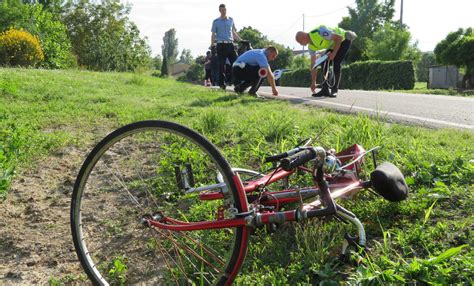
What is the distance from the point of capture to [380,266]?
2.23 m

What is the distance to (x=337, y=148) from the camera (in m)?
3.54

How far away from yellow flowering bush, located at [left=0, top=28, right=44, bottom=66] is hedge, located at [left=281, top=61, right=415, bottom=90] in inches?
662

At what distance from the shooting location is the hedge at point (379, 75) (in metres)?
25.0

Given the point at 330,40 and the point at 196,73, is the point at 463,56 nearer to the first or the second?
the point at 330,40

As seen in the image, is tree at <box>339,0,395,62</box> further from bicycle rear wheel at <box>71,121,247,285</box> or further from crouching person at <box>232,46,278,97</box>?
bicycle rear wheel at <box>71,121,247,285</box>

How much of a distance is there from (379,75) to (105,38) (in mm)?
16053

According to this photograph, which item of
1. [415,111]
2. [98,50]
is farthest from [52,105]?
[98,50]

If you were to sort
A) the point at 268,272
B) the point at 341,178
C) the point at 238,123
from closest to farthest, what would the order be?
1. the point at 268,272
2. the point at 341,178
3. the point at 238,123

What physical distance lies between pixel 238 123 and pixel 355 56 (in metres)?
51.7

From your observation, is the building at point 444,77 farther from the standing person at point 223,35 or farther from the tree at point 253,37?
the tree at point 253,37

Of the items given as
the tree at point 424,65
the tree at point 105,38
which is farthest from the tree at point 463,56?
the tree at point 424,65

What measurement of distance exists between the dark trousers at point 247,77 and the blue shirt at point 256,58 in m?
0.10

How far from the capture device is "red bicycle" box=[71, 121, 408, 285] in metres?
2.20

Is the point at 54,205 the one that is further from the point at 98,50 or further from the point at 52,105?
the point at 98,50
